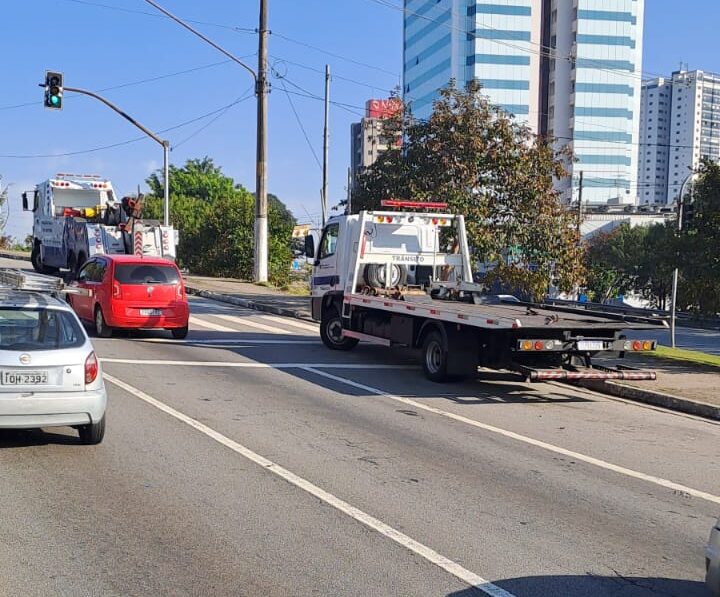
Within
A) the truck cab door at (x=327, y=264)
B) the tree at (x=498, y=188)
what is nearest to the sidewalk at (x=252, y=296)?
the tree at (x=498, y=188)

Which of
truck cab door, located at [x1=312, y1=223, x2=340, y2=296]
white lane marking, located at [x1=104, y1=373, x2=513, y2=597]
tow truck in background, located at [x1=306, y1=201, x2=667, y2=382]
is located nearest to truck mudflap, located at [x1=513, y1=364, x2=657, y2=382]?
tow truck in background, located at [x1=306, y1=201, x2=667, y2=382]

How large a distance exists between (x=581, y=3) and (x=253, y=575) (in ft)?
375

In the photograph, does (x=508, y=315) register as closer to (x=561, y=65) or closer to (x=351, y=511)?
(x=351, y=511)

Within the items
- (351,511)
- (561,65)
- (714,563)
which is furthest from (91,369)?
(561,65)

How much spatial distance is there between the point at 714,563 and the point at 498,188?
1773cm

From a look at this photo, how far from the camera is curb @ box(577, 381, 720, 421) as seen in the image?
12012 mm

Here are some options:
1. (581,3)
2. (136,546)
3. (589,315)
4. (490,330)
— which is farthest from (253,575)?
(581,3)

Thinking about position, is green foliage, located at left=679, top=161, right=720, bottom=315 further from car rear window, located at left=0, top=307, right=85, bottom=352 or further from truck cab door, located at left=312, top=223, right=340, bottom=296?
car rear window, located at left=0, top=307, right=85, bottom=352

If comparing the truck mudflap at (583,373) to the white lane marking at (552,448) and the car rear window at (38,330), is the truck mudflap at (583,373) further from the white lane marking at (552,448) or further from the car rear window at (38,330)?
the car rear window at (38,330)

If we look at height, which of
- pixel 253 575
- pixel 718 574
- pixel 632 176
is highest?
pixel 632 176

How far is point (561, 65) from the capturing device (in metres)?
114

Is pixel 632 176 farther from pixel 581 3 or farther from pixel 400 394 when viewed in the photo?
pixel 400 394

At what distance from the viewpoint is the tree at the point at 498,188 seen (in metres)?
21.5

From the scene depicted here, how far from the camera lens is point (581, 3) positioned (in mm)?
109562
